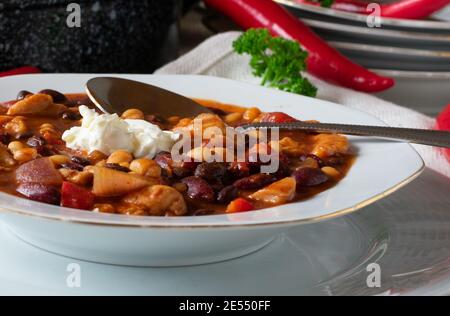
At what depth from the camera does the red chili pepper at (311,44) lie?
349 cm

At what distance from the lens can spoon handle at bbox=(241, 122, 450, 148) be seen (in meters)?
2.00

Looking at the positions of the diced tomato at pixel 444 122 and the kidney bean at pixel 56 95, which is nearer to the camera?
the kidney bean at pixel 56 95

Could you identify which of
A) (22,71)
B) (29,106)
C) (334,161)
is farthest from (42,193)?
(22,71)

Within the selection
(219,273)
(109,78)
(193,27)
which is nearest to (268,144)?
(219,273)

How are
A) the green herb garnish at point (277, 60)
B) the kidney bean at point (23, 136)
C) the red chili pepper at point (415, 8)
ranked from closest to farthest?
the kidney bean at point (23, 136), the green herb garnish at point (277, 60), the red chili pepper at point (415, 8)

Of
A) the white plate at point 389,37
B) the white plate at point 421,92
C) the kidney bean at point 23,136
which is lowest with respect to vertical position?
the kidney bean at point 23,136

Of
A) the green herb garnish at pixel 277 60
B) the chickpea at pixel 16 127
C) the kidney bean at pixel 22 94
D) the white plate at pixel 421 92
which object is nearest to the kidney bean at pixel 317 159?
the chickpea at pixel 16 127

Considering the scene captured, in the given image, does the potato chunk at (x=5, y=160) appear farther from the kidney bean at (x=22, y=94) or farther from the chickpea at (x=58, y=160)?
the kidney bean at (x=22, y=94)

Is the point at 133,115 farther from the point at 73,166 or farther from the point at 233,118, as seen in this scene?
the point at 73,166

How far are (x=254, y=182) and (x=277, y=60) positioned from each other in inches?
55.4

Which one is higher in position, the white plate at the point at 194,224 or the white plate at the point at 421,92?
the white plate at the point at 421,92

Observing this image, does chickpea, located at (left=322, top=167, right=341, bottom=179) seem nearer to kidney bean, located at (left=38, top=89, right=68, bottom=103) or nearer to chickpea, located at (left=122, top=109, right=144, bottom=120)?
chickpea, located at (left=122, top=109, right=144, bottom=120)

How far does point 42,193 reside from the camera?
165cm

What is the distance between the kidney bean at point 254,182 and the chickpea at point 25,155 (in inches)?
18.7
